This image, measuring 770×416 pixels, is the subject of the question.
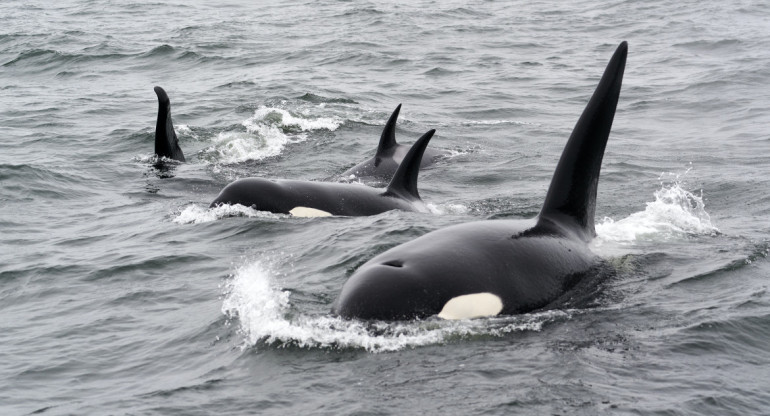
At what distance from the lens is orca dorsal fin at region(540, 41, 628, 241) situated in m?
8.23

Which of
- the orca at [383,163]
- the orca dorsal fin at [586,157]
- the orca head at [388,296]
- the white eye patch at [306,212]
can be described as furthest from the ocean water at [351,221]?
the orca at [383,163]

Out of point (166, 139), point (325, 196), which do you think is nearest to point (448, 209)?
point (325, 196)

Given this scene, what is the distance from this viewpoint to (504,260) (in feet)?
25.8

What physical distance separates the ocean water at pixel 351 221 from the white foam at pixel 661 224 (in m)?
0.07

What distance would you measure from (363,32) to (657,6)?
12.8 metres

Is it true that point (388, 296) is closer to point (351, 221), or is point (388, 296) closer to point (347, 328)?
point (347, 328)

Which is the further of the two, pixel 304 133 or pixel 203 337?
pixel 304 133

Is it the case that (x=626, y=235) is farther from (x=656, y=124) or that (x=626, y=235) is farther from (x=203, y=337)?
(x=656, y=124)

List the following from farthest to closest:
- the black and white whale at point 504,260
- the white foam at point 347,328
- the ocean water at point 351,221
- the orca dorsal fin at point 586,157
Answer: the orca dorsal fin at point 586,157 → the black and white whale at point 504,260 → the white foam at point 347,328 → the ocean water at point 351,221

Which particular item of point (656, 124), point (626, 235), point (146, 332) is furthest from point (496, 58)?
point (146, 332)

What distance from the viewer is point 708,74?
84.0 ft

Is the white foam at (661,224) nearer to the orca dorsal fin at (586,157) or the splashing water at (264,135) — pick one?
the orca dorsal fin at (586,157)

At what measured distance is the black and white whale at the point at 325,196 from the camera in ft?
40.1

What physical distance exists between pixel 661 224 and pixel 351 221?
375 centimetres
